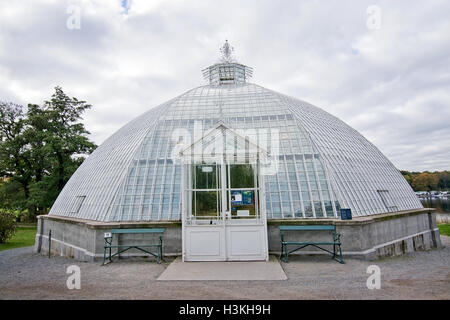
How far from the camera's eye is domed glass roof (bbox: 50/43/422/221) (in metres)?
12.8

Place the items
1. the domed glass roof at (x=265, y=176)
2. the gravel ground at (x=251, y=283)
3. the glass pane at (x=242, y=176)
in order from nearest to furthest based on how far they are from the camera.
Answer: the gravel ground at (x=251, y=283) < the glass pane at (x=242, y=176) < the domed glass roof at (x=265, y=176)

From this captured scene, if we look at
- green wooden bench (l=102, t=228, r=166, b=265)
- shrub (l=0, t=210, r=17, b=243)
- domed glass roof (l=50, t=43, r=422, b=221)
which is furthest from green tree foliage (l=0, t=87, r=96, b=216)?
green wooden bench (l=102, t=228, r=166, b=265)

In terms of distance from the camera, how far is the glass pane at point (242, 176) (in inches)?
457

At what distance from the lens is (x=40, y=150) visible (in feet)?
119

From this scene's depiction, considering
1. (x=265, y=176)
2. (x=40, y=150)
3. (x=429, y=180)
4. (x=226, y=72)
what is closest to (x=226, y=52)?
(x=226, y=72)

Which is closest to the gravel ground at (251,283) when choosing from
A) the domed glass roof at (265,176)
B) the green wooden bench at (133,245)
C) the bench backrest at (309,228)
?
the green wooden bench at (133,245)

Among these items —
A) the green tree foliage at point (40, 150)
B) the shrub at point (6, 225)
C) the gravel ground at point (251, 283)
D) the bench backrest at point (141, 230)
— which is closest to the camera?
the gravel ground at point (251, 283)

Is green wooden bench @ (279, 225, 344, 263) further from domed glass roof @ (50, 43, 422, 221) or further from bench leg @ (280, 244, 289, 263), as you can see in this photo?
domed glass roof @ (50, 43, 422, 221)

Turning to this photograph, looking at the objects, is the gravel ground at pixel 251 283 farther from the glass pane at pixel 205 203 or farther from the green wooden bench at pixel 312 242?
the glass pane at pixel 205 203

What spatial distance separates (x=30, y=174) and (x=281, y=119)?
40803mm

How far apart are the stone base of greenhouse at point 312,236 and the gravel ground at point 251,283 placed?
648mm

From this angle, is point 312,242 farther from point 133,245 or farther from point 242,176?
point 133,245
